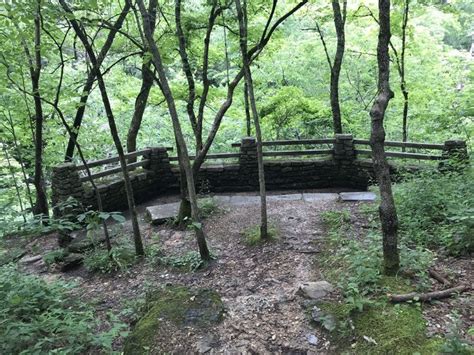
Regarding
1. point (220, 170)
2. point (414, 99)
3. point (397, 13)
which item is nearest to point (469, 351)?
point (220, 170)

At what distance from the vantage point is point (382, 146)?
11.4ft

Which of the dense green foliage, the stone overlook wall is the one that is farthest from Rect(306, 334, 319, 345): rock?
the stone overlook wall

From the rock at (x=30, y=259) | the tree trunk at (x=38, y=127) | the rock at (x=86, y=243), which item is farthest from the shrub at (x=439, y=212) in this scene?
the rock at (x=30, y=259)

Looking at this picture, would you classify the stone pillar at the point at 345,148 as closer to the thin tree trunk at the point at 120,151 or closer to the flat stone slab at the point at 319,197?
the flat stone slab at the point at 319,197

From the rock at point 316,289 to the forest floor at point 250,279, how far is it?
6 cm

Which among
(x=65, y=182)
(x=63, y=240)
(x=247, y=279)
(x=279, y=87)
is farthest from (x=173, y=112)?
(x=279, y=87)

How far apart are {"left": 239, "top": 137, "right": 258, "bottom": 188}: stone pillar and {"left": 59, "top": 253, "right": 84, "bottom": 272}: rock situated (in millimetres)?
4466

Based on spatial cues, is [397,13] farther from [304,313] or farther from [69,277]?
[69,277]

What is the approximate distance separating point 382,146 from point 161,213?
5026 millimetres

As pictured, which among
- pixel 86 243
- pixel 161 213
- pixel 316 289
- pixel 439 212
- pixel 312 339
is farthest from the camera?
pixel 161 213

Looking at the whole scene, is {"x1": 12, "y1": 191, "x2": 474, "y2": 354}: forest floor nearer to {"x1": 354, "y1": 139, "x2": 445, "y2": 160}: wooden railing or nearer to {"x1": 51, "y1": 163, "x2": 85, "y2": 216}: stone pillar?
{"x1": 51, "y1": 163, "x2": 85, "y2": 216}: stone pillar

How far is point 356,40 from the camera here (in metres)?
11.1

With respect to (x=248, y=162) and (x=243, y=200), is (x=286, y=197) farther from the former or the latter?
(x=248, y=162)

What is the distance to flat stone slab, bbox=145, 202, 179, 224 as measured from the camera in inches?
284
